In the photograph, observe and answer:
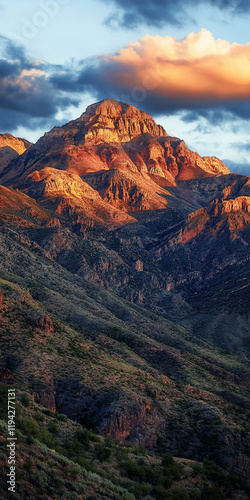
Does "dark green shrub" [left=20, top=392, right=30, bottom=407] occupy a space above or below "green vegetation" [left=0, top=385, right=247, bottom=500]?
above

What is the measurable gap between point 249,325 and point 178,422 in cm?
11249

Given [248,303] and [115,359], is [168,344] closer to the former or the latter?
[115,359]

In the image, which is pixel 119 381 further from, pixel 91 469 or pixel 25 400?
pixel 91 469

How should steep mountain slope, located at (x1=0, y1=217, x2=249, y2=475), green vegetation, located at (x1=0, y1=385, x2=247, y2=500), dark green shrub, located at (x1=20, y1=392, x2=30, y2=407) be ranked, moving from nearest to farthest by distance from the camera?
green vegetation, located at (x1=0, y1=385, x2=247, y2=500), dark green shrub, located at (x1=20, y1=392, x2=30, y2=407), steep mountain slope, located at (x1=0, y1=217, x2=249, y2=475)

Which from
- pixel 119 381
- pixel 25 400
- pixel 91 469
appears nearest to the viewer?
pixel 91 469

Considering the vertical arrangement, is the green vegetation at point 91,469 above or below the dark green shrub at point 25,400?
below

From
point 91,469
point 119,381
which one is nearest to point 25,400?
point 91,469

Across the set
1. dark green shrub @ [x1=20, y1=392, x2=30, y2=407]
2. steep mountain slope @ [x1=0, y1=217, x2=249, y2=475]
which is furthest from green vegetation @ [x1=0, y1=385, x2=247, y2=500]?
steep mountain slope @ [x1=0, y1=217, x2=249, y2=475]

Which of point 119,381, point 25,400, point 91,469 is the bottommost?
point 91,469

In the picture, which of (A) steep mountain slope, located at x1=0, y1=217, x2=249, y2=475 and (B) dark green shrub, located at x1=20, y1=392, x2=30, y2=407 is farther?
(A) steep mountain slope, located at x1=0, y1=217, x2=249, y2=475

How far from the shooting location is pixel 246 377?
11175cm

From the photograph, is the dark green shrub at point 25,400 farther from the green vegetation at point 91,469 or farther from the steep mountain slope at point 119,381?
the steep mountain slope at point 119,381

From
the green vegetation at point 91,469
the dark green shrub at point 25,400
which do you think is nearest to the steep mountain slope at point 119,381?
the green vegetation at point 91,469

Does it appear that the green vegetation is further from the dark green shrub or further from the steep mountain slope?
the steep mountain slope
